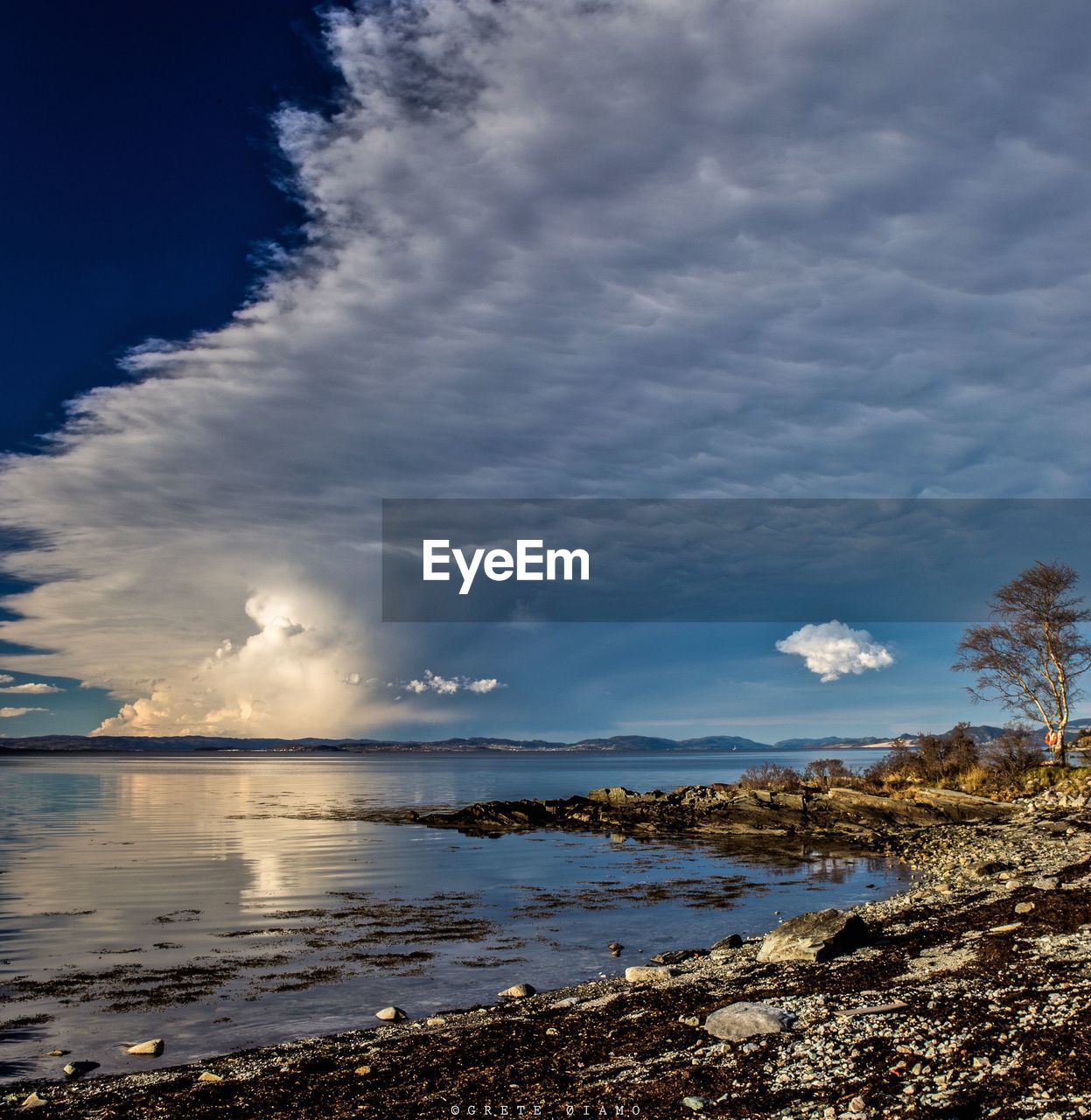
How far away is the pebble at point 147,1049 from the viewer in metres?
13.8

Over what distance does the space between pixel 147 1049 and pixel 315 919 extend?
11152 mm

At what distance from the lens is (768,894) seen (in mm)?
28281

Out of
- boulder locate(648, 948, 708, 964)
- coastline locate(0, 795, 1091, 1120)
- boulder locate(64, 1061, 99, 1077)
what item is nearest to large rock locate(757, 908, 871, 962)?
coastline locate(0, 795, 1091, 1120)

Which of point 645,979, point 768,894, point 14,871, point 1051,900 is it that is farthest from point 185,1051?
point 14,871

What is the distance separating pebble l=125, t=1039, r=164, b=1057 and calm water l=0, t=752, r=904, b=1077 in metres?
0.17

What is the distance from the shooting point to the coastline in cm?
910

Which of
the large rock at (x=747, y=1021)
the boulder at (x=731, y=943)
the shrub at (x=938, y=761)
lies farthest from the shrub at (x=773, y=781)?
the large rock at (x=747, y=1021)

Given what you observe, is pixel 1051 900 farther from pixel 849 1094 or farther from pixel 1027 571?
pixel 1027 571

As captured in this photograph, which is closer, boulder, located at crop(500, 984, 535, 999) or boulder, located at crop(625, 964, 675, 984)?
boulder, located at crop(500, 984, 535, 999)

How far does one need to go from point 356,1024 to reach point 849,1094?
9189mm

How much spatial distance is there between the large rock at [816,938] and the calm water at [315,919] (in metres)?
3.73

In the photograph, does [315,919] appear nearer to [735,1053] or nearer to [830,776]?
[735,1053]

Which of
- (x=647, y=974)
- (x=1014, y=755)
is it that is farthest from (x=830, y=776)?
(x=647, y=974)

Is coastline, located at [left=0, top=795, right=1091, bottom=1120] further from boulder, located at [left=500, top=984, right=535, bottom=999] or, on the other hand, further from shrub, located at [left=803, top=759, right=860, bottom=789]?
shrub, located at [left=803, top=759, right=860, bottom=789]
